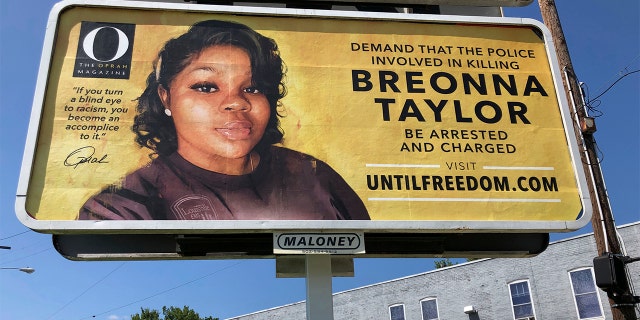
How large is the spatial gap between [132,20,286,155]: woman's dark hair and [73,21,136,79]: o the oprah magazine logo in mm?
384

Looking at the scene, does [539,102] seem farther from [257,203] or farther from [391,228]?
[257,203]

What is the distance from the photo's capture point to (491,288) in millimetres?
22984

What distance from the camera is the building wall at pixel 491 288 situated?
20.3 meters

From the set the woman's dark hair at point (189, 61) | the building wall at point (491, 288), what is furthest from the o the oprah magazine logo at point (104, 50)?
the building wall at point (491, 288)

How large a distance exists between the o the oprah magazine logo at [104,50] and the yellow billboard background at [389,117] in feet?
0.27

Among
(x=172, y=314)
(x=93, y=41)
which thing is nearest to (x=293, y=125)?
(x=93, y=41)

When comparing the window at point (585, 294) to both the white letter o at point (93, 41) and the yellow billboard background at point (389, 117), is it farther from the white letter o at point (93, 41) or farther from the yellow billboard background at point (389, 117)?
the white letter o at point (93, 41)

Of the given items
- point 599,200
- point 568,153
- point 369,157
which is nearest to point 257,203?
point 369,157

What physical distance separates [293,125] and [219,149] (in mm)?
869

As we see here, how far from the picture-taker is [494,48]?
723cm

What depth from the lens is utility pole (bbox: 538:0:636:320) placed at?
323 inches

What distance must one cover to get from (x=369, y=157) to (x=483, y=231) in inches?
56.9

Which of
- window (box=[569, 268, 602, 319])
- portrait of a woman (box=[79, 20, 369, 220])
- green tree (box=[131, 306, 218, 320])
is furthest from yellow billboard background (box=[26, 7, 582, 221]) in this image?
green tree (box=[131, 306, 218, 320])
